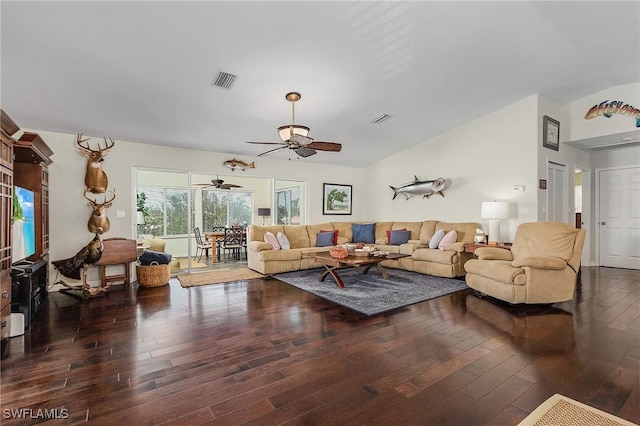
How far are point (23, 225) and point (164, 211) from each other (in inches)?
185

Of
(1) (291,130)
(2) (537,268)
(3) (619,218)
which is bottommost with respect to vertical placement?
(2) (537,268)

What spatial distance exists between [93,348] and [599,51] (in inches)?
254

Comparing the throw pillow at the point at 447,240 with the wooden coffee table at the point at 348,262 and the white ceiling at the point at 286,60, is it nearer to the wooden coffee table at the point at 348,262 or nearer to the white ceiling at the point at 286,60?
the wooden coffee table at the point at 348,262

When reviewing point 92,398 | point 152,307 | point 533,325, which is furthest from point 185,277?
point 533,325

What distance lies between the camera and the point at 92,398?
6.23 ft

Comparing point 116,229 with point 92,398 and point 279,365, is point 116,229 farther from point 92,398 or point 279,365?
point 279,365

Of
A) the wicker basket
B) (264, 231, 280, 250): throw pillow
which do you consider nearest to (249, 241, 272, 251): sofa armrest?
Result: (264, 231, 280, 250): throw pillow

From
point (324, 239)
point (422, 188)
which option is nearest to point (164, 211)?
point (324, 239)

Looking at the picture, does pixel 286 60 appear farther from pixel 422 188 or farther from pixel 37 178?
pixel 422 188

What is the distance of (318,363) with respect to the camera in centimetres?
233

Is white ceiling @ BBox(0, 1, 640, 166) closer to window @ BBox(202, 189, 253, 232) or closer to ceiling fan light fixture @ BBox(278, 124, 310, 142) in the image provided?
ceiling fan light fixture @ BBox(278, 124, 310, 142)

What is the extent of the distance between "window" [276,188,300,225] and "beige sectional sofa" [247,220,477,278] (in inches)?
51.2

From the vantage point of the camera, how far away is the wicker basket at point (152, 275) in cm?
487

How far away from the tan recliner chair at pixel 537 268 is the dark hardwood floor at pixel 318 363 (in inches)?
8.0
